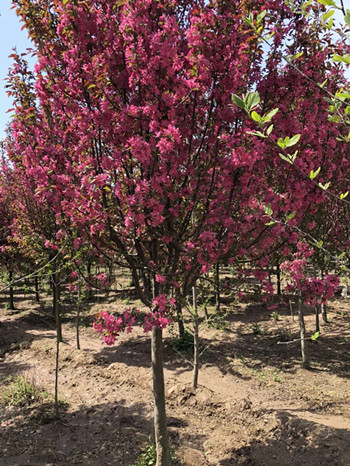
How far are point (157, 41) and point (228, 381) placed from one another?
312 inches

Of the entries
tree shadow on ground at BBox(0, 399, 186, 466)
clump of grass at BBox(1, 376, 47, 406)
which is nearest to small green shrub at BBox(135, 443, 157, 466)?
tree shadow on ground at BBox(0, 399, 186, 466)

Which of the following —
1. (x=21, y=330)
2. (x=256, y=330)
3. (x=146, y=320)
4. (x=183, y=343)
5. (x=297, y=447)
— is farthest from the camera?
(x=21, y=330)

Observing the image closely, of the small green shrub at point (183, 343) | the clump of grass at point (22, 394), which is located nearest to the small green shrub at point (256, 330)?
the small green shrub at point (183, 343)

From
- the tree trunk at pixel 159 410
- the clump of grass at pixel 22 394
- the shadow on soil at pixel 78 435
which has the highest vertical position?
the tree trunk at pixel 159 410

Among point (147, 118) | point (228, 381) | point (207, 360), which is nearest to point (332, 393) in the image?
point (228, 381)

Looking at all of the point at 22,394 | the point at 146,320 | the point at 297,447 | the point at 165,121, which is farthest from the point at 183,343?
the point at 165,121

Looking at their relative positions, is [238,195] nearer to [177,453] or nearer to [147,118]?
[147,118]

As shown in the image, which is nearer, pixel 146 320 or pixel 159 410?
pixel 146 320

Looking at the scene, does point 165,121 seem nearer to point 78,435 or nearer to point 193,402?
point 78,435

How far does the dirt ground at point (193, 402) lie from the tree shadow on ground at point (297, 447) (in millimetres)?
16

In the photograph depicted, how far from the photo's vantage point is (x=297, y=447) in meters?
5.43

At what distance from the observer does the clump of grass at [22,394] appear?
7.46 metres

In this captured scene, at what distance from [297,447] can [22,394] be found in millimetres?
6019

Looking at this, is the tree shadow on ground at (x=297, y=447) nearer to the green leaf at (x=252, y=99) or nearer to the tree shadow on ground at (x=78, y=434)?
the tree shadow on ground at (x=78, y=434)
